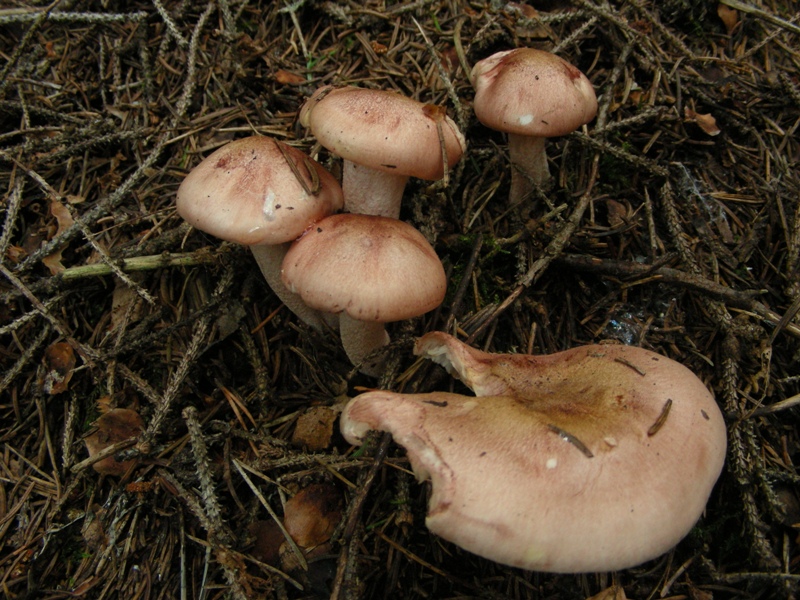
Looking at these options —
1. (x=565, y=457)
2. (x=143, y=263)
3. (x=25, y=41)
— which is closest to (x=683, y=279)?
(x=565, y=457)

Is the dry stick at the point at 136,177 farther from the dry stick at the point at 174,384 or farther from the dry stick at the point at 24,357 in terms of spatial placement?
the dry stick at the point at 174,384

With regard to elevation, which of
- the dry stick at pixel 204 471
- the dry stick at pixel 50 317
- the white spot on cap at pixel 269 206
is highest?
the white spot on cap at pixel 269 206

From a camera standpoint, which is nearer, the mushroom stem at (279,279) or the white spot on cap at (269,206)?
the white spot on cap at (269,206)

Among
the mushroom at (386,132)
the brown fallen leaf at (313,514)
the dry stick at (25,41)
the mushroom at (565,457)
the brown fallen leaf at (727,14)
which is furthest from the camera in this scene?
the brown fallen leaf at (727,14)

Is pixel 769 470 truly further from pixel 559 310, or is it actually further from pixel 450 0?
pixel 450 0

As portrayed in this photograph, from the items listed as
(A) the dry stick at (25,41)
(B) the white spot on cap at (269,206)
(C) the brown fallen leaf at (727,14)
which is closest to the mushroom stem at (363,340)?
(B) the white spot on cap at (269,206)

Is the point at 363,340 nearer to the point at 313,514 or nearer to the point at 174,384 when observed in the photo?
the point at 313,514

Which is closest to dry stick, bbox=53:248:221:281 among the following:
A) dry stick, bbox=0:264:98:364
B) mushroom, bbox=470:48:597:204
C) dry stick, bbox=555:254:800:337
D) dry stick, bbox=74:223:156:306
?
dry stick, bbox=74:223:156:306

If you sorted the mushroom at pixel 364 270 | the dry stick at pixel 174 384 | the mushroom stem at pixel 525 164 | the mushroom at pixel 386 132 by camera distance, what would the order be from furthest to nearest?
1. the mushroom stem at pixel 525 164
2. the dry stick at pixel 174 384
3. the mushroom at pixel 386 132
4. the mushroom at pixel 364 270
